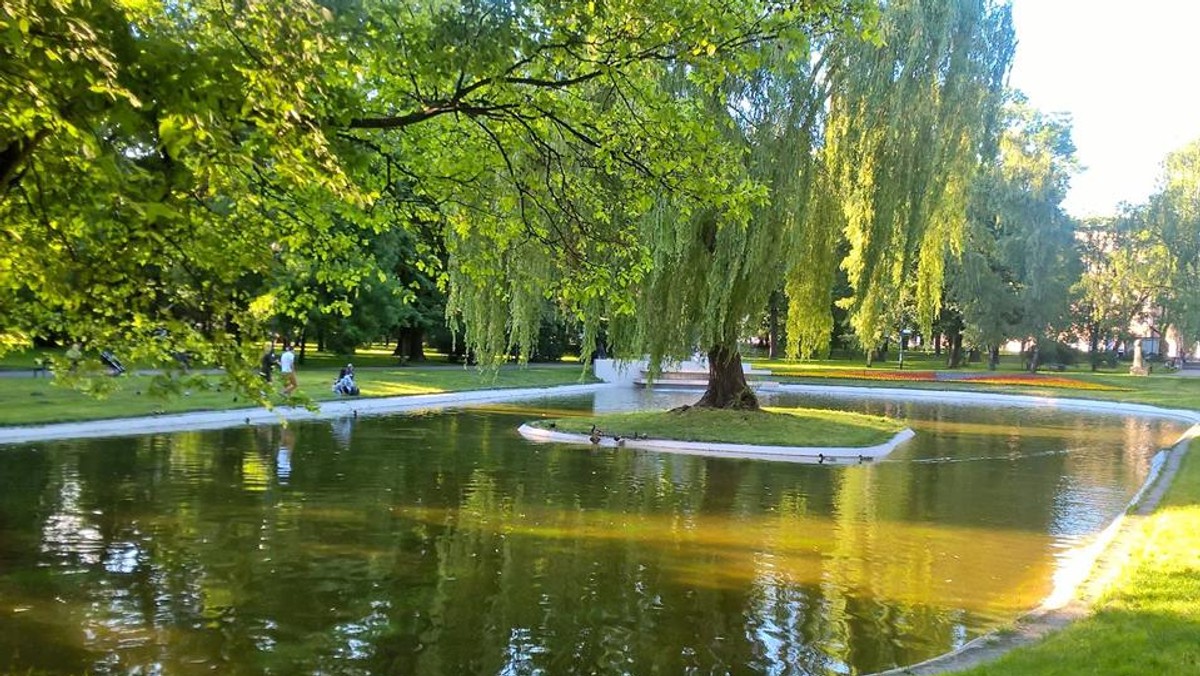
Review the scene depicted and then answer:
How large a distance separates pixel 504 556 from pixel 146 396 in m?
5.43

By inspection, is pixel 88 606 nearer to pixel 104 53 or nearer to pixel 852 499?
pixel 104 53

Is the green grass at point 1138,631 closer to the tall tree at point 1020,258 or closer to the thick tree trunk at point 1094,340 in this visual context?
the tall tree at point 1020,258

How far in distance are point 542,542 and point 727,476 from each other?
18.2 ft

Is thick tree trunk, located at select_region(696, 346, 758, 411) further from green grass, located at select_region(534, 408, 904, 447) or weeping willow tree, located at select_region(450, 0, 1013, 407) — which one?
weeping willow tree, located at select_region(450, 0, 1013, 407)

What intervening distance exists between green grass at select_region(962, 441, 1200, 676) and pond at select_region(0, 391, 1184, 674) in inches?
30.9

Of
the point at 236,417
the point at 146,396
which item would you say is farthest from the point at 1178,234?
the point at 146,396

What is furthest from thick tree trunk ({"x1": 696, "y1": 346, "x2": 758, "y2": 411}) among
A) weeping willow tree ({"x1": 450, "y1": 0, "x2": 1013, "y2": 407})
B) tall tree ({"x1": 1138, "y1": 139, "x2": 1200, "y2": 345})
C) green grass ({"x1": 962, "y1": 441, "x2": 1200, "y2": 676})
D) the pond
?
tall tree ({"x1": 1138, "y1": 139, "x2": 1200, "y2": 345})

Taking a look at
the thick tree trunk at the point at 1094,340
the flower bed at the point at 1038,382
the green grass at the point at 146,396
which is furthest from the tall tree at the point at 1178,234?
the green grass at the point at 146,396

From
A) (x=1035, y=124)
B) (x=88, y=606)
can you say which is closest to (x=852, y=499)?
(x=88, y=606)

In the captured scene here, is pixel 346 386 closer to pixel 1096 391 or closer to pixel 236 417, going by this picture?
pixel 236 417

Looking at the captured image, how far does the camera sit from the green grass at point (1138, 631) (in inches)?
203

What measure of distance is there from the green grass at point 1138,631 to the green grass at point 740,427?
9349 millimetres

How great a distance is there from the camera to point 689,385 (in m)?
39.3

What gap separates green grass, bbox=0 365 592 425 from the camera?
53.1 feet
